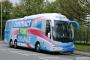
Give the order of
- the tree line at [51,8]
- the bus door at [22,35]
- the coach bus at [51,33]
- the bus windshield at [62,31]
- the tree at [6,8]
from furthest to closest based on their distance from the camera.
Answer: the tree at [6,8]
the tree line at [51,8]
the bus door at [22,35]
the bus windshield at [62,31]
the coach bus at [51,33]

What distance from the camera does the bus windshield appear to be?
27.6 meters

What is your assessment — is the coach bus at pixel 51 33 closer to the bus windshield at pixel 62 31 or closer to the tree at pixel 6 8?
the bus windshield at pixel 62 31

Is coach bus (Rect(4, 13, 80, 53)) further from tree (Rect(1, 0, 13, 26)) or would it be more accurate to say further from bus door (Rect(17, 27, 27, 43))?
tree (Rect(1, 0, 13, 26))

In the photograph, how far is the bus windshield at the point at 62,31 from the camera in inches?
1086

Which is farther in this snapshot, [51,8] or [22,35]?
[51,8]

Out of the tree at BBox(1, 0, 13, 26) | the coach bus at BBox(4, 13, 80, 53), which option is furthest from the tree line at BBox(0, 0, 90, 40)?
the coach bus at BBox(4, 13, 80, 53)

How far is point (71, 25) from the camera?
93.6 feet

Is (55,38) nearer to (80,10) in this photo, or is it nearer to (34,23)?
(34,23)

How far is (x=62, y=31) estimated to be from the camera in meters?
27.9

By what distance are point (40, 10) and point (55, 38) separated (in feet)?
76.7

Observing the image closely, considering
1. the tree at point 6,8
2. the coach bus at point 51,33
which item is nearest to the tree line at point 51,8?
the tree at point 6,8

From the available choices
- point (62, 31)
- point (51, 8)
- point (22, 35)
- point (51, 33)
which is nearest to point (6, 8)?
point (51, 8)

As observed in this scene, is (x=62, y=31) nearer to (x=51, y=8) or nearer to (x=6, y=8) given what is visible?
(x=51, y=8)

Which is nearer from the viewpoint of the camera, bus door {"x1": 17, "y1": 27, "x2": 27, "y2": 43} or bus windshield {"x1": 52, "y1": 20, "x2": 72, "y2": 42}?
bus windshield {"x1": 52, "y1": 20, "x2": 72, "y2": 42}
